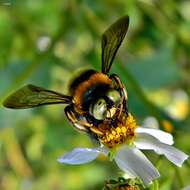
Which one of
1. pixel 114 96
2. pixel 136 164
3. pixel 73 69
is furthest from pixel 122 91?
pixel 73 69

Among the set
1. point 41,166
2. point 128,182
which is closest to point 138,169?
point 128,182

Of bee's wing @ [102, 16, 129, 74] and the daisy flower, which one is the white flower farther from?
bee's wing @ [102, 16, 129, 74]

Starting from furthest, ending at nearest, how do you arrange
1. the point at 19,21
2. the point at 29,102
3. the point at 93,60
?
the point at 19,21, the point at 93,60, the point at 29,102

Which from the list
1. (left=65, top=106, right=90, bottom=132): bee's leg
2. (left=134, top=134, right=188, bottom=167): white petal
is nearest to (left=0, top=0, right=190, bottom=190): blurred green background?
(left=134, top=134, right=188, bottom=167): white petal

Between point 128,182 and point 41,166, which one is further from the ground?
point 128,182

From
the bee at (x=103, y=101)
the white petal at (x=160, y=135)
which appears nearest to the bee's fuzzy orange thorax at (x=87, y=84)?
the bee at (x=103, y=101)

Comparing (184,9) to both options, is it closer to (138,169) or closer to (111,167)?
(111,167)

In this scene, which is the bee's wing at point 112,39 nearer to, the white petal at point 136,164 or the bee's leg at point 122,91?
the bee's leg at point 122,91

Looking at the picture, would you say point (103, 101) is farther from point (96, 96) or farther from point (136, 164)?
point (136, 164)
